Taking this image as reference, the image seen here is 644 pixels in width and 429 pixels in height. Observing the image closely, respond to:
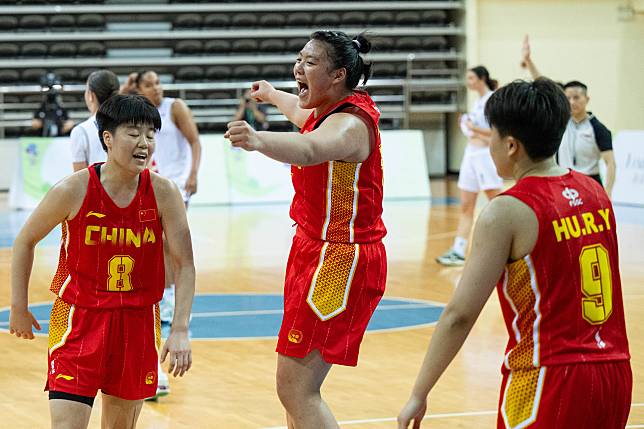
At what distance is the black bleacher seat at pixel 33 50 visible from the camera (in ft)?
68.2

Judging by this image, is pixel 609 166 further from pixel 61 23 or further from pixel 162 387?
pixel 61 23

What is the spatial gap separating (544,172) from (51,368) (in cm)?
197

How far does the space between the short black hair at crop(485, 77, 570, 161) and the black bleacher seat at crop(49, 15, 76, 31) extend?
1950 centimetres

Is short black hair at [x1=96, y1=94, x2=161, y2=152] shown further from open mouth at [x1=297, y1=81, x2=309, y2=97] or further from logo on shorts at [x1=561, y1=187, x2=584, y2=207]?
logo on shorts at [x1=561, y1=187, x2=584, y2=207]

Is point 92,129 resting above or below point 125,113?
below

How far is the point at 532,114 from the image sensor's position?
2.63 meters

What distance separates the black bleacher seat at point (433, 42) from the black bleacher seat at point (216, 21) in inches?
153

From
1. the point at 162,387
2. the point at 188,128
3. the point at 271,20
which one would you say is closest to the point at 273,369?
the point at 162,387

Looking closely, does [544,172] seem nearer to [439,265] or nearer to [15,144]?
[439,265]

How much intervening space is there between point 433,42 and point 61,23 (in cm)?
716

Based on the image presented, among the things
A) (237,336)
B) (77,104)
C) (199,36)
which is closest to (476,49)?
(199,36)

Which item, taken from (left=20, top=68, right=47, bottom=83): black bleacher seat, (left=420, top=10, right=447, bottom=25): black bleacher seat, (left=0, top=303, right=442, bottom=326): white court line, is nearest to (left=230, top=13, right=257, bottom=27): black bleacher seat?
(left=420, top=10, right=447, bottom=25): black bleacher seat

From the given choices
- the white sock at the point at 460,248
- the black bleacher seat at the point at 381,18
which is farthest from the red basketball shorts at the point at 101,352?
the black bleacher seat at the point at 381,18

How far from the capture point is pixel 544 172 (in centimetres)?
272
